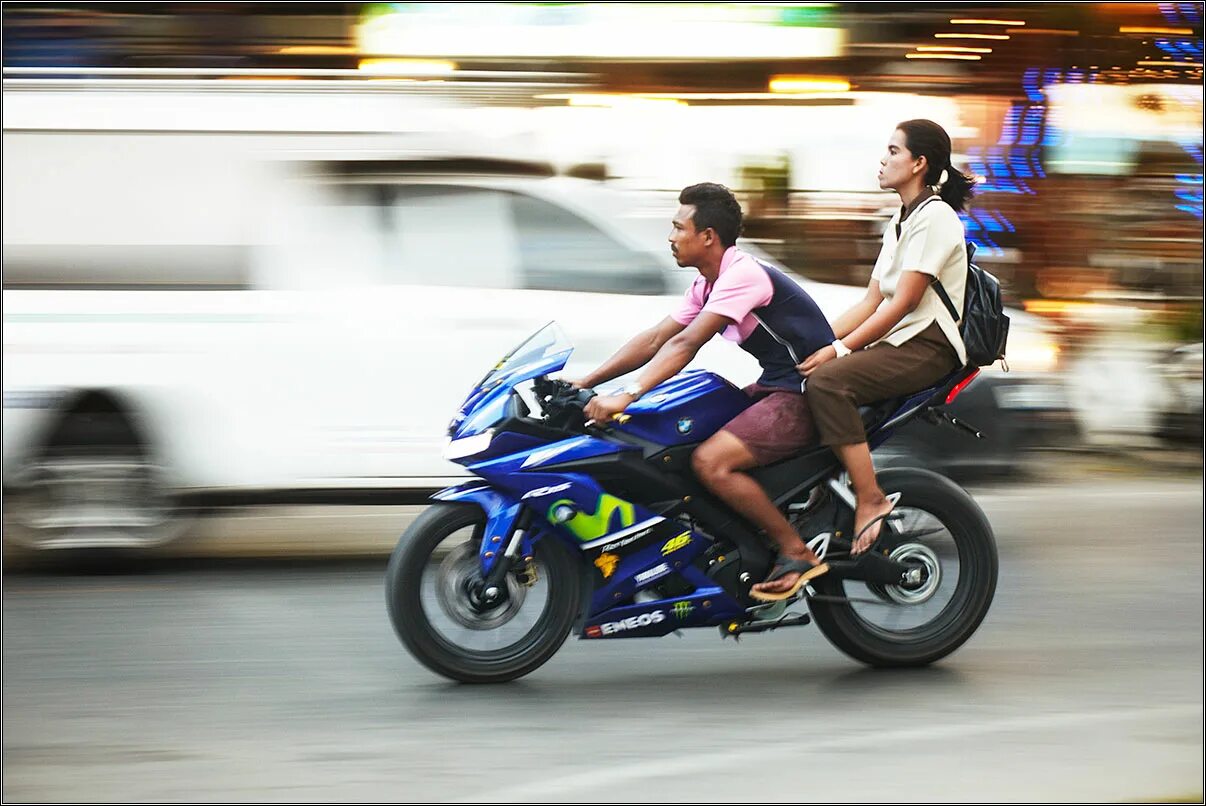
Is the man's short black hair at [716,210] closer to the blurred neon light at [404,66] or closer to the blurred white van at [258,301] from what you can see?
the blurred white van at [258,301]

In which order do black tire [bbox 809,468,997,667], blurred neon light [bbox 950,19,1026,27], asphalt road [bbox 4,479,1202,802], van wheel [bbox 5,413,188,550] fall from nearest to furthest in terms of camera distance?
1. asphalt road [bbox 4,479,1202,802]
2. black tire [bbox 809,468,997,667]
3. van wheel [bbox 5,413,188,550]
4. blurred neon light [bbox 950,19,1026,27]

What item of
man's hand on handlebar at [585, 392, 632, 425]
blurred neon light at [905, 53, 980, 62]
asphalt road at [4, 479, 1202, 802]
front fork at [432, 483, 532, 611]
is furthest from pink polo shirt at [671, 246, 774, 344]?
blurred neon light at [905, 53, 980, 62]

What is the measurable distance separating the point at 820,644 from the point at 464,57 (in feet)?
23.0

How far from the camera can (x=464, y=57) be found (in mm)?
11938

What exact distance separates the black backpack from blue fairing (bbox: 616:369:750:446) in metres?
0.76

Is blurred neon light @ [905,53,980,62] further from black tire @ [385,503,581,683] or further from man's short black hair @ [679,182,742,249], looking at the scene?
black tire @ [385,503,581,683]

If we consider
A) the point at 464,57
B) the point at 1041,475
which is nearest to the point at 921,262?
the point at 1041,475

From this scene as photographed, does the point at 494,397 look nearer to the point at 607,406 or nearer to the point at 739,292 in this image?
the point at 607,406

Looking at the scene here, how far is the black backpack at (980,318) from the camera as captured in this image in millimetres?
5465

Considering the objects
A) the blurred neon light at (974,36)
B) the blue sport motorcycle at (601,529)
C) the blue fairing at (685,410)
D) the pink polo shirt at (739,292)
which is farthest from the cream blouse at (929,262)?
the blurred neon light at (974,36)

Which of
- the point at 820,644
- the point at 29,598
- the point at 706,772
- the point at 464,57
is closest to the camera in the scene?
the point at 706,772

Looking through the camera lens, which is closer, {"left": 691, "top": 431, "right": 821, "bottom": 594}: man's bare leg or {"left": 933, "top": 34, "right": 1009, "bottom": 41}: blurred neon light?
{"left": 691, "top": 431, "right": 821, "bottom": 594}: man's bare leg

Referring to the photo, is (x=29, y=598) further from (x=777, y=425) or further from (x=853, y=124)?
(x=853, y=124)

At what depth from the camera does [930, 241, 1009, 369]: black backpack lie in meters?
5.46
